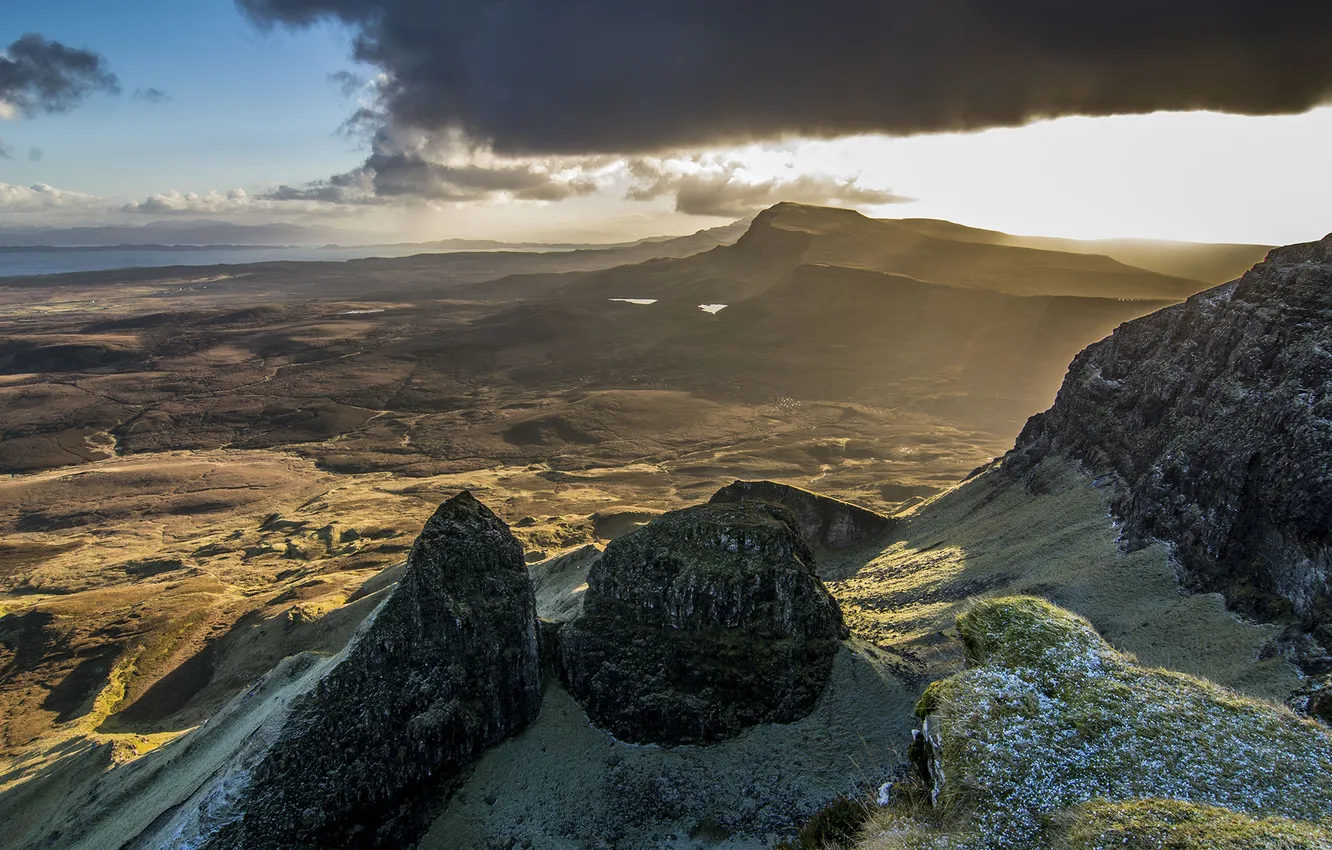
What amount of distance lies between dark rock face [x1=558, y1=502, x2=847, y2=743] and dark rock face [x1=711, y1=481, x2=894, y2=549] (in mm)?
23446

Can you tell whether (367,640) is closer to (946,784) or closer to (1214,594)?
(946,784)

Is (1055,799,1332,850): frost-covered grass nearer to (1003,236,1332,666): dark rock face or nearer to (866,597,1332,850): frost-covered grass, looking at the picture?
(866,597,1332,850): frost-covered grass

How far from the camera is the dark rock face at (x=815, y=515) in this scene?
Answer: 53438mm

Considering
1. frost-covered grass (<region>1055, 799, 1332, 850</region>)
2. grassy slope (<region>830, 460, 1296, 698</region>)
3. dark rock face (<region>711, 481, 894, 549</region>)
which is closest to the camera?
frost-covered grass (<region>1055, 799, 1332, 850</region>)

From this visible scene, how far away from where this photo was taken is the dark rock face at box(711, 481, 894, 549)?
5344 centimetres

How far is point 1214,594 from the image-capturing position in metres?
28.4

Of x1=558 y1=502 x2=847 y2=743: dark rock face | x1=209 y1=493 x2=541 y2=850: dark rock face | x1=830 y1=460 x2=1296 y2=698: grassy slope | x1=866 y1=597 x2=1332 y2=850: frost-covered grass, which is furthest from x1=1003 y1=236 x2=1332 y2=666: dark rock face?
x1=209 y1=493 x2=541 y2=850: dark rock face

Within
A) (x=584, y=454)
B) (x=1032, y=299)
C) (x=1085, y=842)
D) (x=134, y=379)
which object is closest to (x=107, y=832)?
(x=1085, y=842)

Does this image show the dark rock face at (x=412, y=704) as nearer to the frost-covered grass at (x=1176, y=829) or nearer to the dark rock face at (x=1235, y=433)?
the frost-covered grass at (x=1176, y=829)

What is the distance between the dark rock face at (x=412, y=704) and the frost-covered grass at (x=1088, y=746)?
14.9m

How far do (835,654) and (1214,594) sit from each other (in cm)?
1529

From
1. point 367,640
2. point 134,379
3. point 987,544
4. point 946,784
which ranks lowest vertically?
point 134,379

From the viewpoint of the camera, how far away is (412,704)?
23141 millimetres

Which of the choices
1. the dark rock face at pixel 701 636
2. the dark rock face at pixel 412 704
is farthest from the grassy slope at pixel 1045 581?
the dark rock face at pixel 412 704
